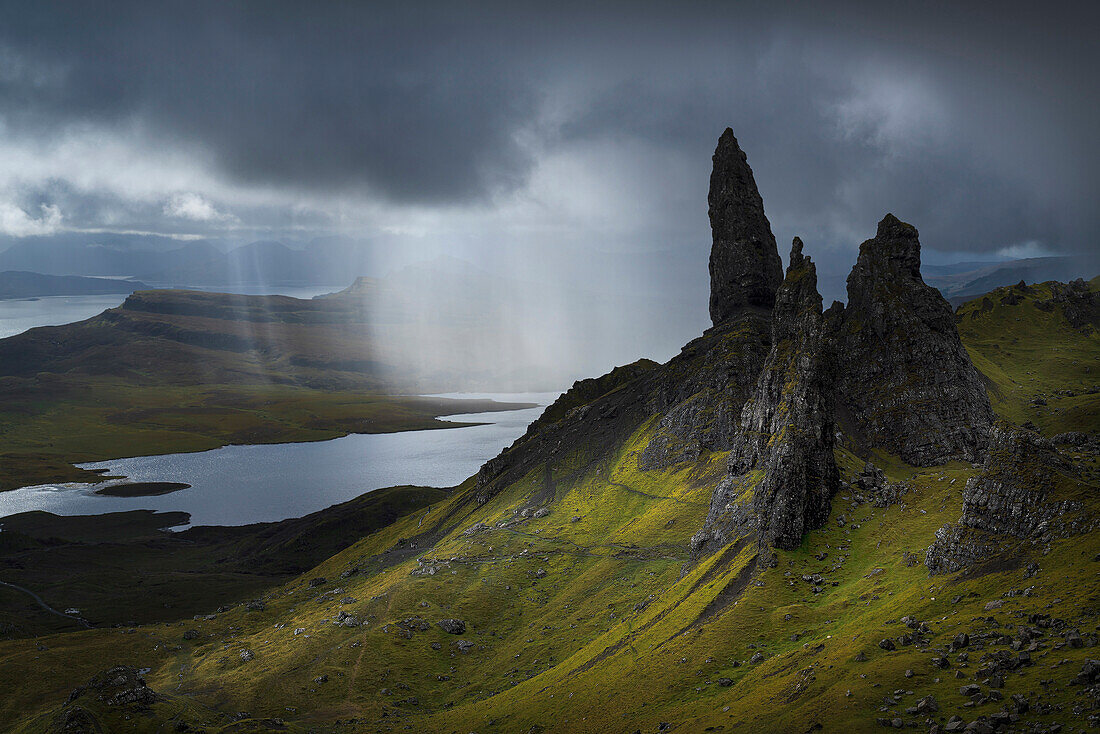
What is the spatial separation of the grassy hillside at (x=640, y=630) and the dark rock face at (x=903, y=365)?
8220 mm

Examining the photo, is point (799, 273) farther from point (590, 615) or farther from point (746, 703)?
point (746, 703)

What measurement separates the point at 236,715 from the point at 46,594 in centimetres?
14493

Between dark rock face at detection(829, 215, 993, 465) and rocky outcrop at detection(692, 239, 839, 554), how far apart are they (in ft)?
43.9

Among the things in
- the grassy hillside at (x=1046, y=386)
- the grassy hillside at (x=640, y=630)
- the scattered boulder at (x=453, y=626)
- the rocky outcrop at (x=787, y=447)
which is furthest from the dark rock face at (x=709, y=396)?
the scattered boulder at (x=453, y=626)

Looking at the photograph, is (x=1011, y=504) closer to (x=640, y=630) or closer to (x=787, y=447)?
(x=787, y=447)

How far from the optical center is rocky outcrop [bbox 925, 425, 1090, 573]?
49.6 meters

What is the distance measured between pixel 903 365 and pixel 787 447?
53.5 meters

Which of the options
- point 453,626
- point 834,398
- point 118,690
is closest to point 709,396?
point 834,398

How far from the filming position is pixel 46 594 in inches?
7594

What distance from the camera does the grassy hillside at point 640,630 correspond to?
4388cm

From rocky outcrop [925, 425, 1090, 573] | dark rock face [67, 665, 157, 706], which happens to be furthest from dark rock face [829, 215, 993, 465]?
dark rock face [67, 665, 157, 706]

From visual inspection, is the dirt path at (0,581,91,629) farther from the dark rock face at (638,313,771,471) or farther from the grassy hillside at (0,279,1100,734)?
the dark rock face at (638,313,771,471)

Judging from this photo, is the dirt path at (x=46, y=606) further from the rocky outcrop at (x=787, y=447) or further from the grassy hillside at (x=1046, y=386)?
the grassy hillside at (x=1046, y=386)

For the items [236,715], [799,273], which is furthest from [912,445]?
[236,715]
